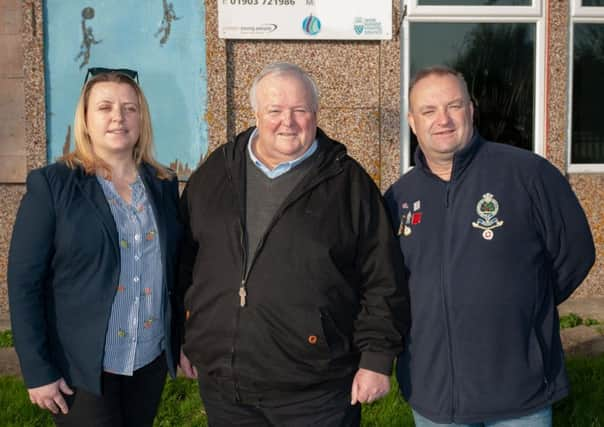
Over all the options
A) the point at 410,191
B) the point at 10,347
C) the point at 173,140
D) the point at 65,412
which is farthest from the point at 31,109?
the point at 410,191

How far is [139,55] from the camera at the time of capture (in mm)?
6035

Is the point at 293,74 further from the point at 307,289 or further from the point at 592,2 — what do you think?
the point at 592,2

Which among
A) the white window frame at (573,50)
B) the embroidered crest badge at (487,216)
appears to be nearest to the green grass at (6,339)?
the embroidered crest badge at (487,216)

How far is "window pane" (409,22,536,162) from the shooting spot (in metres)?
6.49

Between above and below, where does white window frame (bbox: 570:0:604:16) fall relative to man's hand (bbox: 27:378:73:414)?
above

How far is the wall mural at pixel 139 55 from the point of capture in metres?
5.98

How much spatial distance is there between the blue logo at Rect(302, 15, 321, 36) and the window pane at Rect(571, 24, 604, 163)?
2.76 m

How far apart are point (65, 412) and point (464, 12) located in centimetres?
556

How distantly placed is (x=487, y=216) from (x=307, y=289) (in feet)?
2.37

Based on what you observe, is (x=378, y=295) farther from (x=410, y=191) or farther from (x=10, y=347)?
(x=10, y=347)

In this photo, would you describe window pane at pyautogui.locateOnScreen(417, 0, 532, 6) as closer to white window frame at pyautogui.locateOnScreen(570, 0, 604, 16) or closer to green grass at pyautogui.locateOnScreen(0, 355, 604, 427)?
white window frame at pyautogui.locateOnScreen(570, 0, 604, 16)

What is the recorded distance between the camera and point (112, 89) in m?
2.56

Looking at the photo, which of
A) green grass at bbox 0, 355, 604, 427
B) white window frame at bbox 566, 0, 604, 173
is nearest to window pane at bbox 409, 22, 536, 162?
white window frame at bbox 566, 0, 604, 173

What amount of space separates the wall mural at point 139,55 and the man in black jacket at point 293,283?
3.74 m
